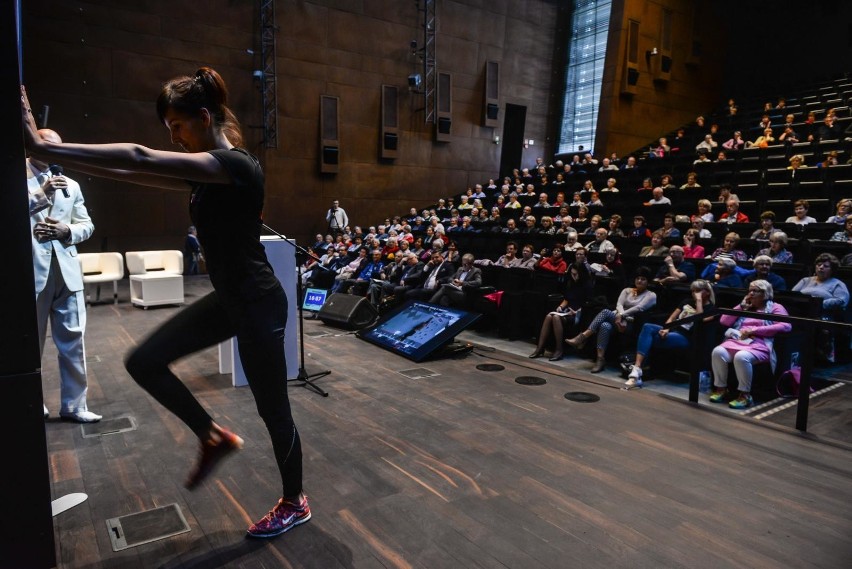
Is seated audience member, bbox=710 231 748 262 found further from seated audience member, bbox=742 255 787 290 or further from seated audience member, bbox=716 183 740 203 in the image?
seated audience member, bbox=716 183 740 203

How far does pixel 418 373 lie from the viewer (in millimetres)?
4281

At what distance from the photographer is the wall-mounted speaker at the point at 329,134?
40.6ft

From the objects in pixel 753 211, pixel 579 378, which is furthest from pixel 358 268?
pixel 753 211

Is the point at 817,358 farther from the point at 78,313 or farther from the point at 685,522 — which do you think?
the point at 78,313

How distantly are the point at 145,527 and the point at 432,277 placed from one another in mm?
4758

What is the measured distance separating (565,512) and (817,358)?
11.5ft

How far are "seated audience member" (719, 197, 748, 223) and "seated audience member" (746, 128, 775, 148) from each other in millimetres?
3273

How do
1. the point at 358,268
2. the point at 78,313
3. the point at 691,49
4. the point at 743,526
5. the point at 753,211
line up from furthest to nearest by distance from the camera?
the point at 691,49 < the point at 358,268 < the point at 753,211 < the point at 78,313 < the point at 743,526

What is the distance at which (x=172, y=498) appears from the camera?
2.21 meters

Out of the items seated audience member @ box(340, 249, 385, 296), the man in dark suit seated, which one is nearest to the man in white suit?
the man in dark suit seated

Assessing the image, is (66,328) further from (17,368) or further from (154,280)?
(154,280)

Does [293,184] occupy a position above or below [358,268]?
above

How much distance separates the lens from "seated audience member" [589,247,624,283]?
5219mm

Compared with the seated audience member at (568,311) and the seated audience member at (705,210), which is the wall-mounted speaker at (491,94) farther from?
the seated audience member at (568,311)
